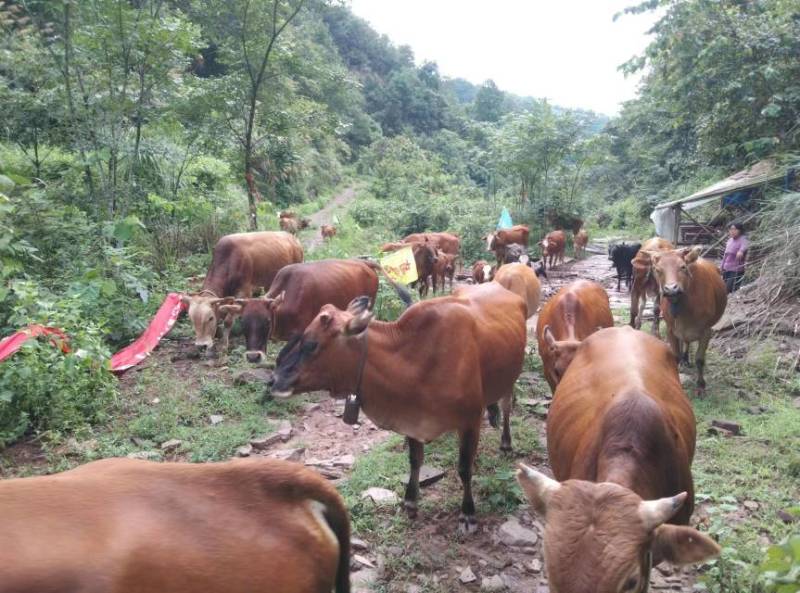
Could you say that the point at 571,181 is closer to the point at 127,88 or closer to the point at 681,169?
the point at 681,169

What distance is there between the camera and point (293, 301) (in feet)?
24.4

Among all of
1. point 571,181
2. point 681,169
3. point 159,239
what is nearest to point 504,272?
point 159,239

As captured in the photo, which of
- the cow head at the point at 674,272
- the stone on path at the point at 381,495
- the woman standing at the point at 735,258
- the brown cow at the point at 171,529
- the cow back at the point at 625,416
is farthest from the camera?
the woman standing at the point at 735,258

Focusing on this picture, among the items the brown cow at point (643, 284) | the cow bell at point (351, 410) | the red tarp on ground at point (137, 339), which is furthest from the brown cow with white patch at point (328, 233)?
the cow bell at point (351, 410)

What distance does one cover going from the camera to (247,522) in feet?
5.82

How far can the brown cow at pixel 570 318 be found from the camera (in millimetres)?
5238

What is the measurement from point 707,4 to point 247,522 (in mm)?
14770

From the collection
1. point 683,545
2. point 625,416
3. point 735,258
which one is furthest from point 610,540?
point 735,258

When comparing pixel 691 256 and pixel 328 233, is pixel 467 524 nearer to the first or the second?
pixel 691 256

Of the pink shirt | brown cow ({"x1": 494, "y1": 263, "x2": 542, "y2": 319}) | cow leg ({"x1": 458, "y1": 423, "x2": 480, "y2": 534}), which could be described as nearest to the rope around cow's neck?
cow leg ({"x1": 458, "y1": 423, "x2": 480, "y2": 534})

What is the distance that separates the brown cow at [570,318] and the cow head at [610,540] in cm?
265

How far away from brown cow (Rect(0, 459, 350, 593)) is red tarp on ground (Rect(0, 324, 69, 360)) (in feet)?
14.4

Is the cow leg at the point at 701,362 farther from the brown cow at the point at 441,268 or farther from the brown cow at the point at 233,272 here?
the brown cow at the point at 441,268

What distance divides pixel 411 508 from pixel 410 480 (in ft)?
0.73
